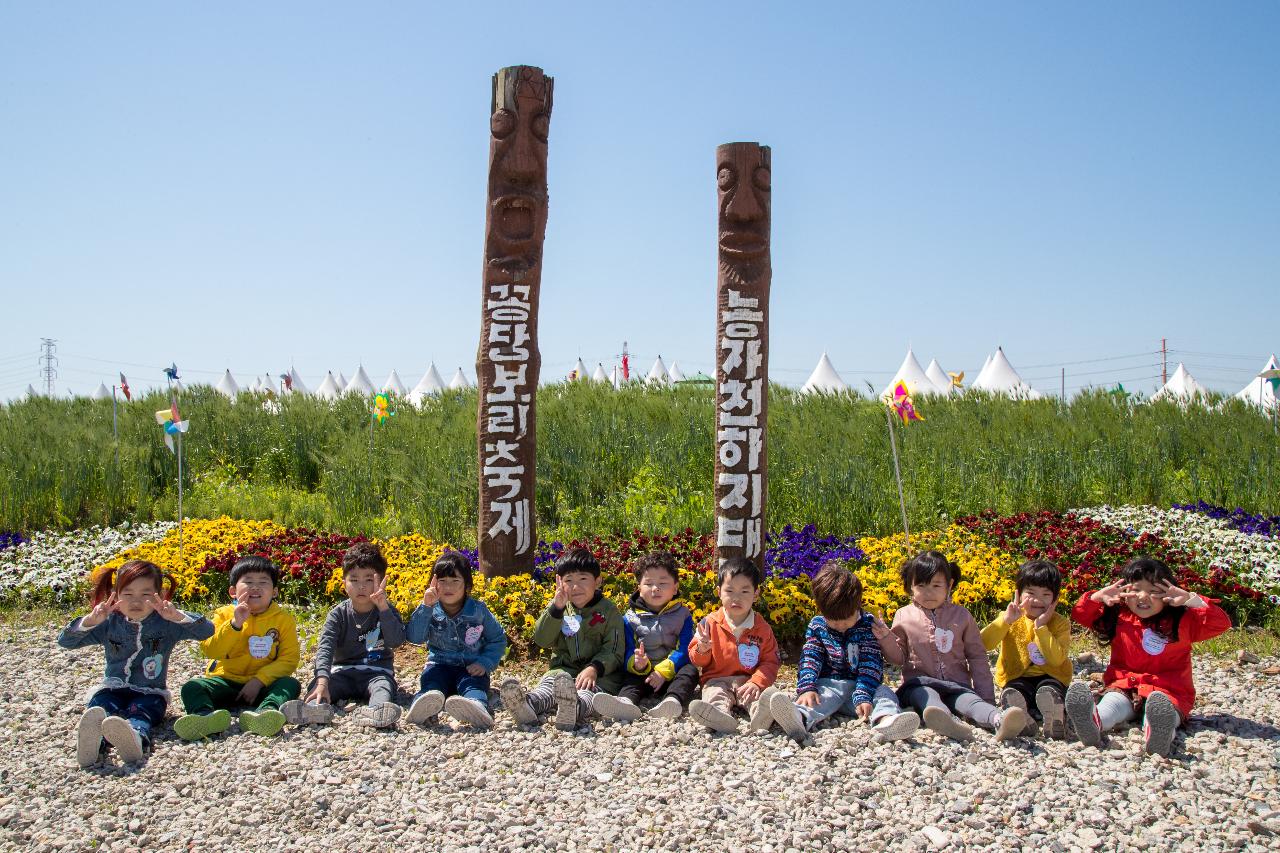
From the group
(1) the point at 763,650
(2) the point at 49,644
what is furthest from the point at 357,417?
(1) the point at 763,650

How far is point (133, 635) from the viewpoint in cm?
415

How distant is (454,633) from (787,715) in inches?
69.3

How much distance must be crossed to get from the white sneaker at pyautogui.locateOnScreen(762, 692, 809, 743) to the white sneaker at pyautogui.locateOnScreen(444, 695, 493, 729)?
1290mm

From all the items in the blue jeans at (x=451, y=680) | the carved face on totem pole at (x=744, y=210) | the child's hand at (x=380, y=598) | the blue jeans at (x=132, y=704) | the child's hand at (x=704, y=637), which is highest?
the carved face on totem pole at (x=744, y=210)

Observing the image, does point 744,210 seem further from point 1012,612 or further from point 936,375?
point 936,375

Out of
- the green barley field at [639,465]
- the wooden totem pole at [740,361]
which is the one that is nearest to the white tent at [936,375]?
the green barley field at [639,465]

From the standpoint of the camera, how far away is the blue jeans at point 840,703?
394 centimetres

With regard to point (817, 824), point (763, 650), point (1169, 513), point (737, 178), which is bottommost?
point (817, 824)

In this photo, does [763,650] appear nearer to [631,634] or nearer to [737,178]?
[631,634]

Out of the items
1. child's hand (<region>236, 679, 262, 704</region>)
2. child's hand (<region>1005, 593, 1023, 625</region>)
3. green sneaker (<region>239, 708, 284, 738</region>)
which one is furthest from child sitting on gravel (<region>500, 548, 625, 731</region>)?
child's hand (<region>1005, 593, 1023, 625</region>)

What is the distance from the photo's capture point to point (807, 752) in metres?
3.68

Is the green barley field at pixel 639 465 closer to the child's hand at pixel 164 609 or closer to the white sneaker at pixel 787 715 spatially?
the white sneaker at pixel 787 715

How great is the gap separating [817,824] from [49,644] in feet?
17.2

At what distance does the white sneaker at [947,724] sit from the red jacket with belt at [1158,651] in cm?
89
